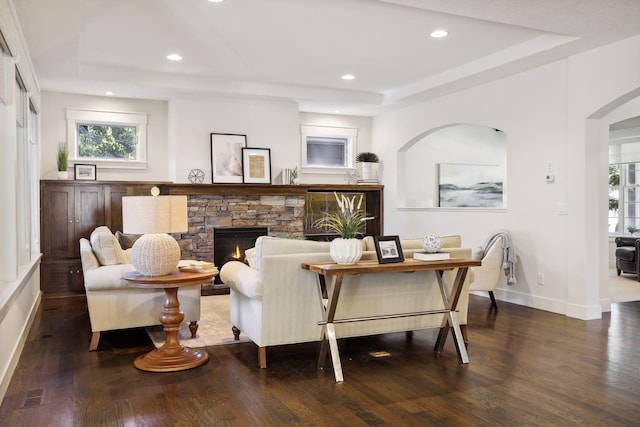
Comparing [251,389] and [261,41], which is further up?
[261,41]

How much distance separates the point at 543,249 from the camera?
5914mm

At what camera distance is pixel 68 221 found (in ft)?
22.5

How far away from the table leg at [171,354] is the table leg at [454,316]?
1836mm

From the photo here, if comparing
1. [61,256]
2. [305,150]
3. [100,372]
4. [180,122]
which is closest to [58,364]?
[100,372]

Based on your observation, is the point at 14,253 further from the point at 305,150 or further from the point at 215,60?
the point at 305,150

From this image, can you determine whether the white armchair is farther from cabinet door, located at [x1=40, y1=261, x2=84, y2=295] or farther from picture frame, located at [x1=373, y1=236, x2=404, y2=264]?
cabinet door, located at [x1=40, y1=261, x2=84, y2=295]

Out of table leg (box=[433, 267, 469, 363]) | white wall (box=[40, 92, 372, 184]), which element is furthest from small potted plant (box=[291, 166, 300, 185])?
table leg (box=[433, 267, 469, 363])

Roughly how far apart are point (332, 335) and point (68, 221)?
4638 mm

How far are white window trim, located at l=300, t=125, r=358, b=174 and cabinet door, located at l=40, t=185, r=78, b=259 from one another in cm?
349

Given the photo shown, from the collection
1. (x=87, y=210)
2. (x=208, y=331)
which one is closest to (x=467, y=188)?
(x=208, y=331)

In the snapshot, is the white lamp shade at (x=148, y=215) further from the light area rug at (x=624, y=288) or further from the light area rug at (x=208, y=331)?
the light area rug at (x=624, y=288)

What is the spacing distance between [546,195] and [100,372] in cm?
477

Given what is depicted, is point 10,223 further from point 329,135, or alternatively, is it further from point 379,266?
point 329,135

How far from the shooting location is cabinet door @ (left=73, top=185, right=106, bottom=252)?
690 centimetres
